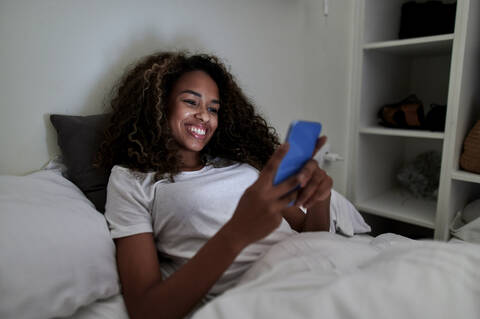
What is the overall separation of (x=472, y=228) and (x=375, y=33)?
89cm

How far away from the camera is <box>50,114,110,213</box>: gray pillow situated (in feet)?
2.87

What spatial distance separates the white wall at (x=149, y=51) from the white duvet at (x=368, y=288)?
0.72m

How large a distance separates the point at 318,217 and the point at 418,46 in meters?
0.91

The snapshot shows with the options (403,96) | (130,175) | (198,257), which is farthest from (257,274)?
(403,96)

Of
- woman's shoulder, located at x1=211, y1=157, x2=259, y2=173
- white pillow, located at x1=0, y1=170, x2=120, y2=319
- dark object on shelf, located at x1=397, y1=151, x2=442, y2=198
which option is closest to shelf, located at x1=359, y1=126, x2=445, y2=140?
dark object on shelf, located at x1=397, y1=151, x2=442, y2=198

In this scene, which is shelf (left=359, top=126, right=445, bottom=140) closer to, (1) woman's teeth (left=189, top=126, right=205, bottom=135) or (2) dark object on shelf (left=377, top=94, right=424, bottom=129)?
(2) dark object on shelf (left=377, top=94, right=424, bottom=129)

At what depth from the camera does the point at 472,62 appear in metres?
1.21

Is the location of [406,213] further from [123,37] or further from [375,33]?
[123,37]

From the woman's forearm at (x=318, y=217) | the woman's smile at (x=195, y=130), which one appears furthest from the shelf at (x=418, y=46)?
the woman's smile at (x=195, y=130)

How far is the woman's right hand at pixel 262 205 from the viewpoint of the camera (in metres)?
0.51

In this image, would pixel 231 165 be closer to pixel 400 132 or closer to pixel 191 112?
pixel 191 112

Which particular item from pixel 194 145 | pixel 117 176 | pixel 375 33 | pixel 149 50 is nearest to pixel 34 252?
pixel 117 176

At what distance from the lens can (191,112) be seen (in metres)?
0.89

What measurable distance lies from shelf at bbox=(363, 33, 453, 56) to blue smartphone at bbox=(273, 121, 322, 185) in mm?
974
